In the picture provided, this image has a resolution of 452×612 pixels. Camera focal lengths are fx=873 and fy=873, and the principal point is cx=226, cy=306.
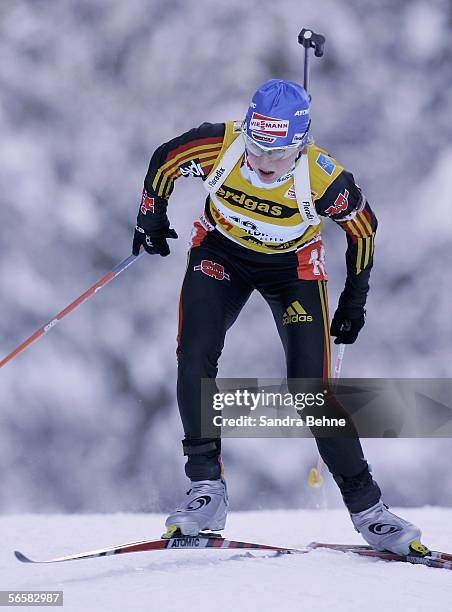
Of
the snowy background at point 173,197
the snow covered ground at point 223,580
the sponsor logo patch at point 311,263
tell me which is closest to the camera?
the snow covered ground at point 223,580

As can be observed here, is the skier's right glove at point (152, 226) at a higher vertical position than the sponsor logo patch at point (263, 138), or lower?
higher

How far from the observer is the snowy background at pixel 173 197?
10180 mm

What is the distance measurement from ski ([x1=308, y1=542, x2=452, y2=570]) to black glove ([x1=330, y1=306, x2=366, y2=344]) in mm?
958

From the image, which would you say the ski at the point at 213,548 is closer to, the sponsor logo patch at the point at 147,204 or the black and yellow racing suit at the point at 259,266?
the black and yellow racing suit at the point at 259,266

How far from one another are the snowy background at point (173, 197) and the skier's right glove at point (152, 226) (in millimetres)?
5986

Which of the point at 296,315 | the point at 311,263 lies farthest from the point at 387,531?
the point at 311,263

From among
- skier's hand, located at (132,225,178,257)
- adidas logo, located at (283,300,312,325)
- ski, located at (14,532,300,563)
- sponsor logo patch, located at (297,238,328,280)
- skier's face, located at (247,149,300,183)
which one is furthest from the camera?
skier's hand, located at (132,225,178,257)

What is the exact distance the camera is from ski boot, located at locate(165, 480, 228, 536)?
3.52m

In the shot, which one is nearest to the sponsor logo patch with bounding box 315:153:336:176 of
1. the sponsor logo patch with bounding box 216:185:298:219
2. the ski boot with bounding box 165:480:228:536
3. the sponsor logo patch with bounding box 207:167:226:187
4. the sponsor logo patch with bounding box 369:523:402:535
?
the sponsor logo patch with bounding box 216:185:298:219

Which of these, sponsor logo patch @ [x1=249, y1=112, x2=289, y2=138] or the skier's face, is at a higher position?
sponsor logo patch @ [x1=249, y1=112, x2=289, y2=138]

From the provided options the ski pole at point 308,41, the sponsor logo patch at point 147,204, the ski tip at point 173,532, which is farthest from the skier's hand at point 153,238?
the ski tip at point 173,532

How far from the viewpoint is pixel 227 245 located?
4012 millimetres

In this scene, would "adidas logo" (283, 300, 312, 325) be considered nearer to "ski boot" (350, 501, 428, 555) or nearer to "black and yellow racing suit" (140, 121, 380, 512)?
"black and yellow racing suit" (140, 121, 380, 512)

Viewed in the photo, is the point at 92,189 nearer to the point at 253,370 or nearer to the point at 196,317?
the point at 253,370
